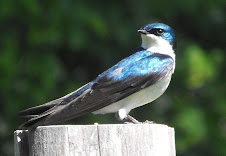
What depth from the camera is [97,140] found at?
240cm

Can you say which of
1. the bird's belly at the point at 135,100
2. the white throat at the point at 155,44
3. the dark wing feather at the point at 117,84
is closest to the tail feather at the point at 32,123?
the dark wing feather at the point at 117,84

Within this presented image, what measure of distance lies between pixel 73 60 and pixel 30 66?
955mm

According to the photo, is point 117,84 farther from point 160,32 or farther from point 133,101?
point 160,32

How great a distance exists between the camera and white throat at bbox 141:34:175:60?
158 inches

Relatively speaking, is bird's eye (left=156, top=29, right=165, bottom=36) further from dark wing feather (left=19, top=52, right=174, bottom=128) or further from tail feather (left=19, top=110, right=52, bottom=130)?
tail feather (left=19, top=110, right=52, bottom=130)

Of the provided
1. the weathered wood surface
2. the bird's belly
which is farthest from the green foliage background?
the weathered wood surface

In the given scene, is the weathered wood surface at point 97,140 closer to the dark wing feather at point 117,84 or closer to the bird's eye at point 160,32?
the dark wing feather at point 117,84

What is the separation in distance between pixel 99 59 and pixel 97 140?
3.70m

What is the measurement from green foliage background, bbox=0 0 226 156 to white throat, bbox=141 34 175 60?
4.28 ft

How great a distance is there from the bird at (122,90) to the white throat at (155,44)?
5 centimetres

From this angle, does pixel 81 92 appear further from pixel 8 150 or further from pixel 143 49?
pixel 8 150

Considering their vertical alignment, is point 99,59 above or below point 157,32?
above

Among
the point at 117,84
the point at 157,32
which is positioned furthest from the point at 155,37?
the point at 117,84

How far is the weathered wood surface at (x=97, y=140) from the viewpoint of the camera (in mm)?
2398
